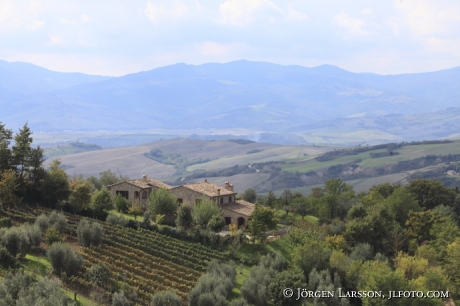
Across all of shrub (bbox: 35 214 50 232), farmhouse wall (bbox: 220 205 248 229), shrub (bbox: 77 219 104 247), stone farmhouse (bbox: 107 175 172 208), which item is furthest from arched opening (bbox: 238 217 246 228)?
shrub (bbox: 35 214 50 232)

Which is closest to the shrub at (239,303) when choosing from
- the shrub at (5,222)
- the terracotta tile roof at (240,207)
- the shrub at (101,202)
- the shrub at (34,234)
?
the shrub at (34,234)

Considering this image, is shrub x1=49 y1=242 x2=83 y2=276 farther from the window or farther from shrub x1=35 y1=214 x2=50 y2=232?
the window

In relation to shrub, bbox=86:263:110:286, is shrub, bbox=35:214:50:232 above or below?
above

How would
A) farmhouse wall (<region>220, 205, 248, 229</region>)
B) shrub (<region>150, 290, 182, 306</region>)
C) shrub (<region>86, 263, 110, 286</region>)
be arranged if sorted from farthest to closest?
farmhouse wall (<region>220, 205, 248, 229</region>) < shrub (<region>86, 263, 110, 286</region>) < shrub (<region>150, 290, 182, 306</region>)

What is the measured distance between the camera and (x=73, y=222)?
4881 centimetres

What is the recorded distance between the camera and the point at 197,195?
62531mm

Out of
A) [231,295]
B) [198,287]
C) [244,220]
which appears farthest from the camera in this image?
[244,220]

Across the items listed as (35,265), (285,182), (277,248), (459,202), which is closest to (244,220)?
(277,248)

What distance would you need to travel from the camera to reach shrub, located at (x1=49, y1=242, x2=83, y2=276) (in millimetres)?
36750

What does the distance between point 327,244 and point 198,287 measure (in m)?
19.3

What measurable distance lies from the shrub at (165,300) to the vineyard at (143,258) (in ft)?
4.94

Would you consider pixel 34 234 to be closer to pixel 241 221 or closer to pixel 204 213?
pixel 204 213

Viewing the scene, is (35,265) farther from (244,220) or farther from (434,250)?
(434,250)

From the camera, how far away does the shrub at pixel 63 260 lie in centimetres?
3675
